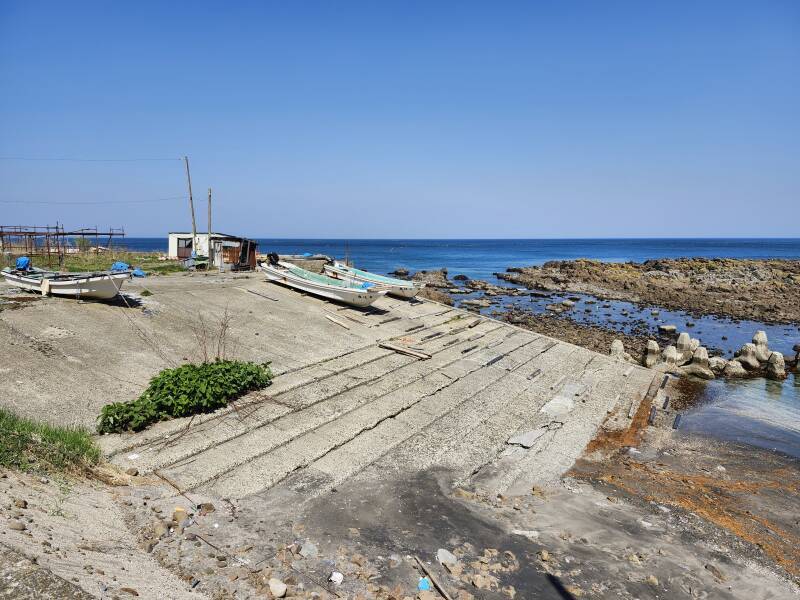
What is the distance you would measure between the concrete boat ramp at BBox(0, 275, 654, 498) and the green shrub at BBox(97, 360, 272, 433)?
0.28 m

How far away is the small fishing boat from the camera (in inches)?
1049

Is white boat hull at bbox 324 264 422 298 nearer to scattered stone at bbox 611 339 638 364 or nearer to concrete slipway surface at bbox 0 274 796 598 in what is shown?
concrete slipway surface at bbox 0 274 796 598

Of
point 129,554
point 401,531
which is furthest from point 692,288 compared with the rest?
point 129,554

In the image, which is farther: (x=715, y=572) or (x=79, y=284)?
(x=79, y=284)

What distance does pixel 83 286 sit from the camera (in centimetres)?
1664

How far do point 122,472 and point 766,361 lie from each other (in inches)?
1056

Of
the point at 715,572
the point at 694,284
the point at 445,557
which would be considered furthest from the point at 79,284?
the point at 694,284

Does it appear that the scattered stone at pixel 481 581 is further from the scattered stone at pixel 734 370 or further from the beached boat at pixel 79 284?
the scattered stone at pixel 734 370

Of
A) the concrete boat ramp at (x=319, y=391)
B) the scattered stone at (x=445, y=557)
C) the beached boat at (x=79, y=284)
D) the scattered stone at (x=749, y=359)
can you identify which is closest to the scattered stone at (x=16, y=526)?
the concrete boat ramp at (x=319, y=391)

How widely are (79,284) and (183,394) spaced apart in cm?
861

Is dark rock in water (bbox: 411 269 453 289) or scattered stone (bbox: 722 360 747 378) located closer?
scattered stone (bbox: 722 360 747 378)

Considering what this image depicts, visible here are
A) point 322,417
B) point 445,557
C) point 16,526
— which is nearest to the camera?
point 16,526

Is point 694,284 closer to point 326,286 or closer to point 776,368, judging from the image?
point 776,368

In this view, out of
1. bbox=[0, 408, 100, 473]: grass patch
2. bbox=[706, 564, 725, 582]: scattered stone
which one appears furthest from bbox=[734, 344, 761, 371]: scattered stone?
bbox=[0, 408, 100, 473]: grass patch
